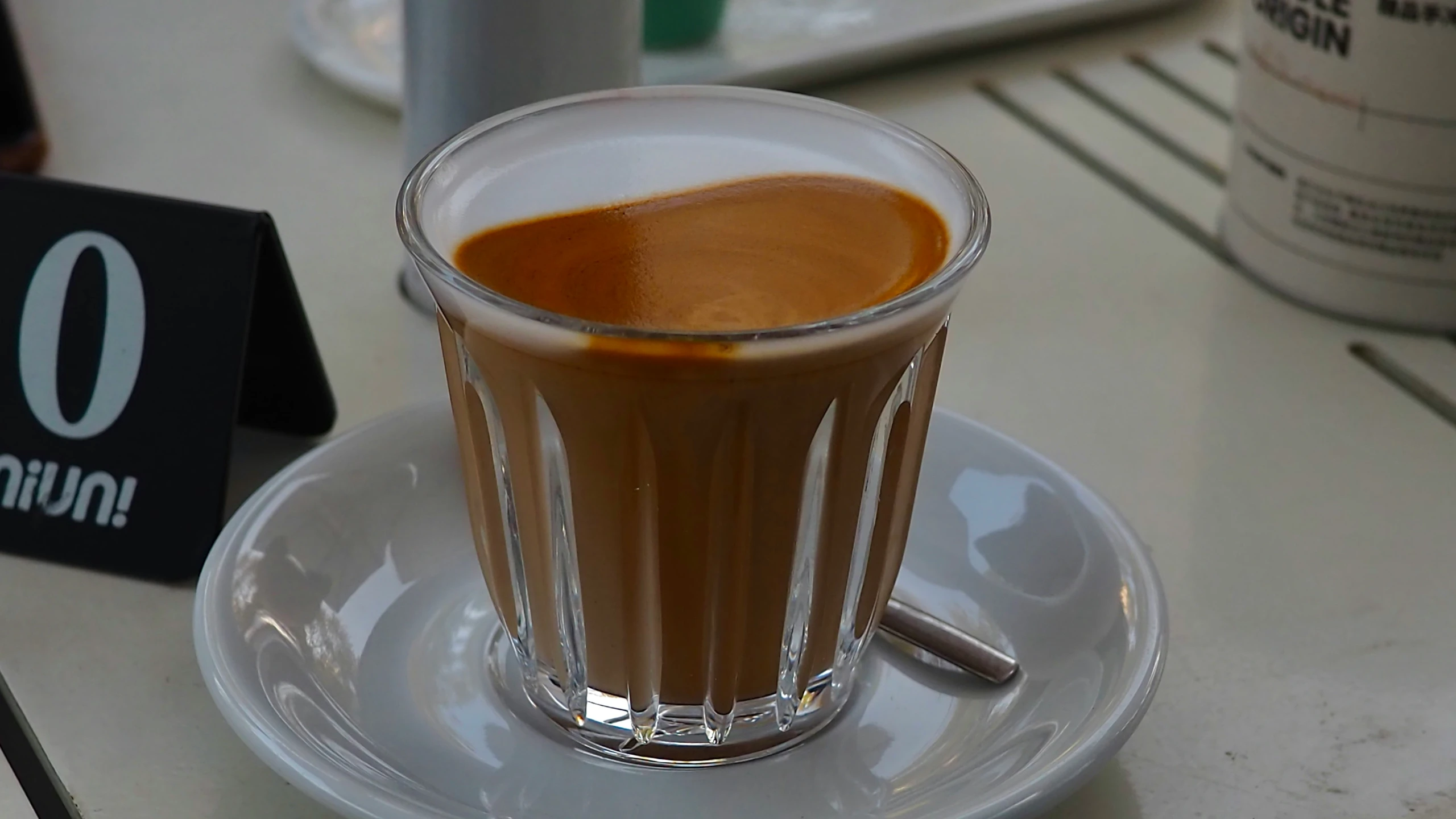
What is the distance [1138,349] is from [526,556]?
381 mm

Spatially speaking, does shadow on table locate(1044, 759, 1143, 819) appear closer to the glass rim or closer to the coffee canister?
the glass rim

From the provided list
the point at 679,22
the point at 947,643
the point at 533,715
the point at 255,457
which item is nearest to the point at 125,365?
the point at 255,457

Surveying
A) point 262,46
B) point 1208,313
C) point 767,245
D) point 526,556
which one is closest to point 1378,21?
point 1208,313

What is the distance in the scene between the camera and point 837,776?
48 cm

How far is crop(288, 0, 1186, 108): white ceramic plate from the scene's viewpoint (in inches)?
38.3

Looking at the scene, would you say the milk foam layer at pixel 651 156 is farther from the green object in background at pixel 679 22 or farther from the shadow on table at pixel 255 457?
the green object in background at pixel 679 22

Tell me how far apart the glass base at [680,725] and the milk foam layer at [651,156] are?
0.16 meters

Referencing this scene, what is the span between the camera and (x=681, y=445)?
437 mm

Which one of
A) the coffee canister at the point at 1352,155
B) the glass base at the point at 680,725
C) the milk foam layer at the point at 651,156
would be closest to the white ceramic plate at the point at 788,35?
the coffee canister at the point at 1352,155

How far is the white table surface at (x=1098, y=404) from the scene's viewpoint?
1.66 ft

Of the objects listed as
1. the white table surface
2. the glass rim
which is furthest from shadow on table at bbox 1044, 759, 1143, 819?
the glass rim

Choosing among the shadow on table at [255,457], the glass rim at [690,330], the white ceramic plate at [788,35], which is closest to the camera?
the glass rim at [690,330]

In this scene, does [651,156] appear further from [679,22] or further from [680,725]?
[679,22]

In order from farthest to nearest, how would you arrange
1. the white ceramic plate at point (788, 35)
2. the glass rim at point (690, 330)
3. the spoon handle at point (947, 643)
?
1. the white ceramic plate at point (788, 35)
2. the spoon handle at point (947, 643)
3. the glass rim at point (690, 330)
